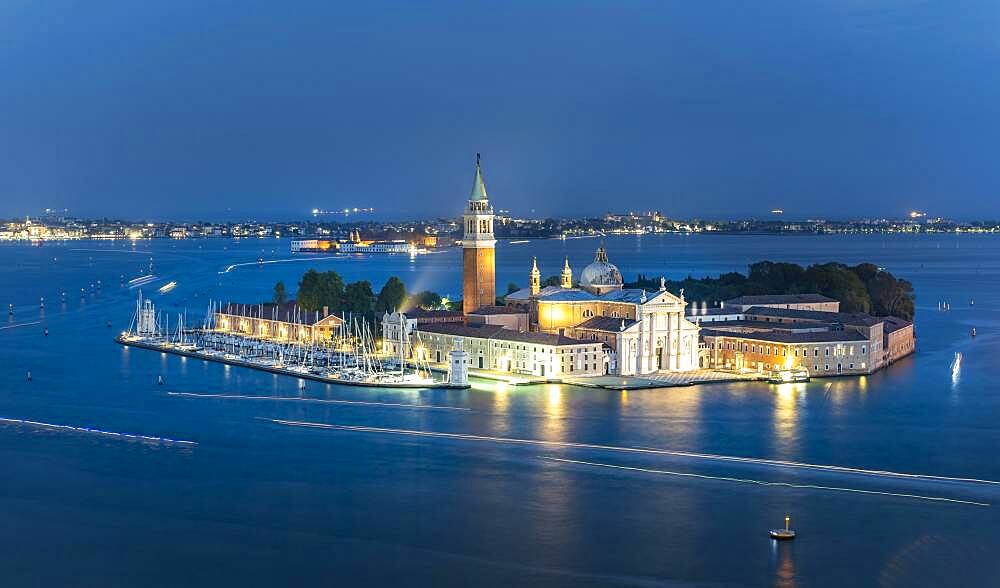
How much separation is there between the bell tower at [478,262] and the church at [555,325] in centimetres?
2

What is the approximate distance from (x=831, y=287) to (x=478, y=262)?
30.5 ft

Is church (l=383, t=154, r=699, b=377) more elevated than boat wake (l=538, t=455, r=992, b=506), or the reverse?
church (l=383, t=154, r=699, b=377)

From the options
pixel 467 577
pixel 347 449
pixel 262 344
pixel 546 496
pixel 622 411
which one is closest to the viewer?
pixel 467 577

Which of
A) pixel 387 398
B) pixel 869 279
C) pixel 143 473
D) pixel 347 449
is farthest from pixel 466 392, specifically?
pixel 869 279

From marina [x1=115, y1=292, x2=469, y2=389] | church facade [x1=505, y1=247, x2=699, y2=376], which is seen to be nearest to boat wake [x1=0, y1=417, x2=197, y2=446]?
marina [x1=115, y1=292, x2=469, y2=389]

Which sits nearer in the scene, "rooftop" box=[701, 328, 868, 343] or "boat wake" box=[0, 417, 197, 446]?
"boat wake" box=[0, 417, 197, 446]

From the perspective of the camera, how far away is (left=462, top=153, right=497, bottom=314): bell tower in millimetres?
27797

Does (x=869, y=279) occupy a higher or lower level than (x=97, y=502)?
higher

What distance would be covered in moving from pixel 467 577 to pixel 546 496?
274 cm

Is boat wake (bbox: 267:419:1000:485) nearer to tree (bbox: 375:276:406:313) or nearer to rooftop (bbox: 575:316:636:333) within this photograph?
rooftop (bbox: 575:316:636:333)

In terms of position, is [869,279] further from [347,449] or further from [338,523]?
A: [338,523]

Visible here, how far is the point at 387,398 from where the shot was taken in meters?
21.6

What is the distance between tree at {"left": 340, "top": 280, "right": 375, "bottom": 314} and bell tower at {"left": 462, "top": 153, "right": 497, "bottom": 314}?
4.24m

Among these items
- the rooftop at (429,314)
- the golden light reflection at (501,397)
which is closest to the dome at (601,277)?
the rooftop at (429,314)
